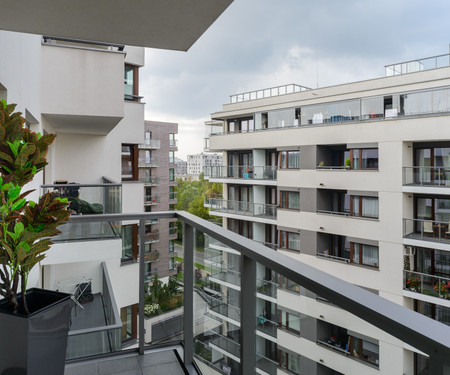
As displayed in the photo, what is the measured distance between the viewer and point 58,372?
1.39 meters

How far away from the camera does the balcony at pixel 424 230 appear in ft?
33.7

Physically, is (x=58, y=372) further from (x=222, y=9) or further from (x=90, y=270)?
(x=90, y=270)

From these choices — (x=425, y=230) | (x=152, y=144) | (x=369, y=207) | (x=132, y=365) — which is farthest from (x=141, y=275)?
(x=152, y=144)

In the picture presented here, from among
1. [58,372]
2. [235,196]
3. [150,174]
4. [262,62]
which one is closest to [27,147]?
[58,372]

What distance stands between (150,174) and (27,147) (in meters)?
21.9

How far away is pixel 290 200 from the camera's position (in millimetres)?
13320

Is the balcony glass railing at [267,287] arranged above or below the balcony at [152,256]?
above

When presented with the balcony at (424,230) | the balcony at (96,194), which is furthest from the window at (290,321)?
the balcony at (424,230)

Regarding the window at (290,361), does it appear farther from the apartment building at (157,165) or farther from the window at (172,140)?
the window at (172,140)

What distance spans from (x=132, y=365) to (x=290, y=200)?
11.8 meters

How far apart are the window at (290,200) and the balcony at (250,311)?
11.1 meters

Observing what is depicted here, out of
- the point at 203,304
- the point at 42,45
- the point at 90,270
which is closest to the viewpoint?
the point at 203,304

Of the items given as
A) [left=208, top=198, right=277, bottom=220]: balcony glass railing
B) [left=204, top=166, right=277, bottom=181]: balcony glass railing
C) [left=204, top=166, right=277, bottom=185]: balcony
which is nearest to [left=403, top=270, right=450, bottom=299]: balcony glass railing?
→ [left=208, top=198, right=277, bottom=220]: balcony glass railing

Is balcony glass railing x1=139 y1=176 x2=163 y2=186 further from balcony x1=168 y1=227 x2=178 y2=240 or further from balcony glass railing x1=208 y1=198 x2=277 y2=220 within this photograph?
balcony x1=168 y1=227 x2=178 y2=240
